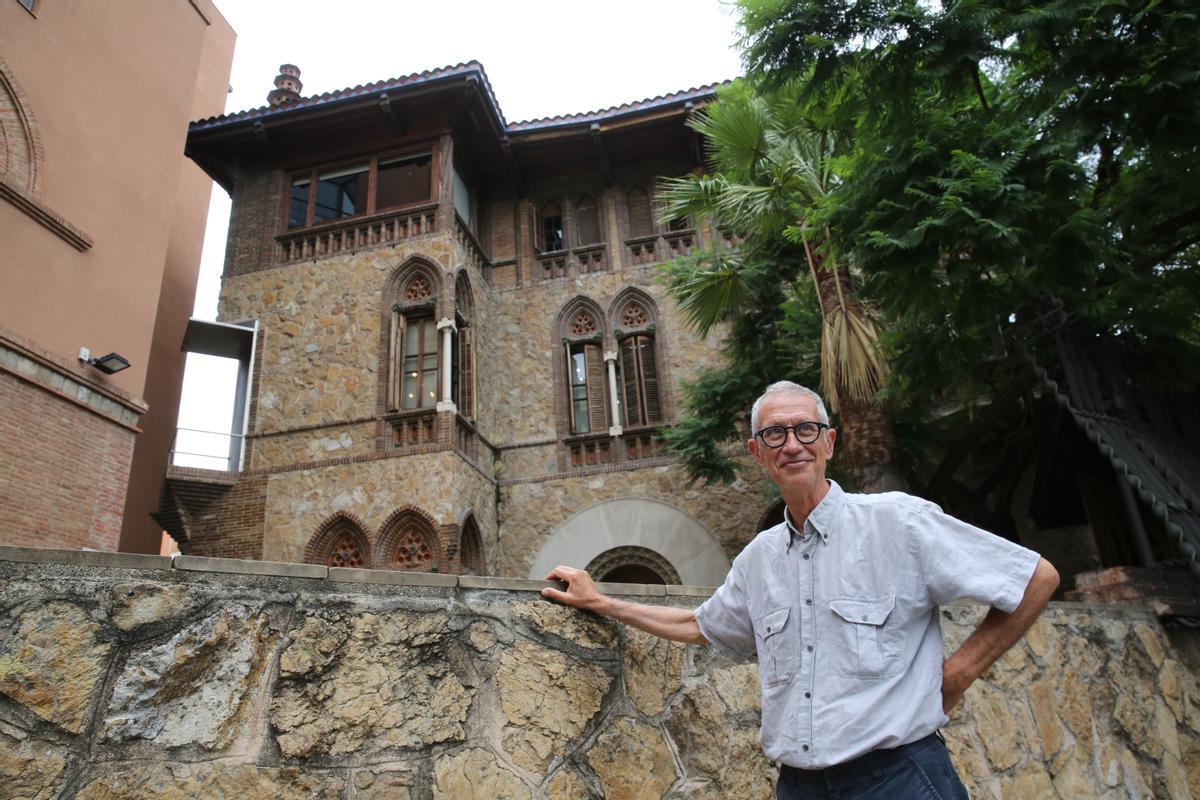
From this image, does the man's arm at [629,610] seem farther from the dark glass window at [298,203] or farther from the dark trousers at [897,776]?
the dark glass window at [298,203]

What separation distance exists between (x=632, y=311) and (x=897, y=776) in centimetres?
1243

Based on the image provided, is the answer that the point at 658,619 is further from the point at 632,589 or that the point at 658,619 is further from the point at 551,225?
the point at 551,225

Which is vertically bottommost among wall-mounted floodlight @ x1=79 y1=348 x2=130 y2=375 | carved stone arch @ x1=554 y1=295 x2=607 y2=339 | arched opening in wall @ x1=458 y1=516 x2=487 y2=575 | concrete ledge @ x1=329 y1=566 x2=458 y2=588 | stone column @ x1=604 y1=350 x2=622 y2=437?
concrete ledge @ x1=329 y1=566 x2=458 y2=588

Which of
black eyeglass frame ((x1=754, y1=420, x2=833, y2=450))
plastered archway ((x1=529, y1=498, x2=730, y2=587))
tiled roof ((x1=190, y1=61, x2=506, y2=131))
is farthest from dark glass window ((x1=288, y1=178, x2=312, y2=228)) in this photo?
black eyeglass frame ((x1=754, y1=420, x2=833, y2=450))

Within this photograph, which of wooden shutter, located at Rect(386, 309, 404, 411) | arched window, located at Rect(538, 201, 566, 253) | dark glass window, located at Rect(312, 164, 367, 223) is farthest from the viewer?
arched window, located at Rect(538, 201, 566, 253)

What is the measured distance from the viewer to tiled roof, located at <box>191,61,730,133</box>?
41.1 feet

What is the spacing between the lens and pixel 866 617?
5.51 feet

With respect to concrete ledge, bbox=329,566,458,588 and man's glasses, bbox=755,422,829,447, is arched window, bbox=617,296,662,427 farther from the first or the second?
man's glasses, bbox=755,422,829,447

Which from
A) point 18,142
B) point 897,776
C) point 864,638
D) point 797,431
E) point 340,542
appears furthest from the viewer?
point 340,542

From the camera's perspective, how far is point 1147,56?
4.44 metres

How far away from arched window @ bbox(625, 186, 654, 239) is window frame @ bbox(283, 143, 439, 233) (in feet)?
12.0

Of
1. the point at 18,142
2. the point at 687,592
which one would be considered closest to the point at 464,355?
the point at 18,142

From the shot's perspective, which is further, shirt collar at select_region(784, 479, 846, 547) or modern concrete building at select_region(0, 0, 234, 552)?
modern concrete building at select_region(0, 0, 234, 552)

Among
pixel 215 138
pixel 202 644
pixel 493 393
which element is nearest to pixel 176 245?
pixel 215 138
